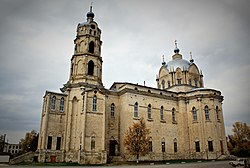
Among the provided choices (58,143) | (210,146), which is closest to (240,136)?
(210,146)

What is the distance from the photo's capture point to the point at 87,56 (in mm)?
39344

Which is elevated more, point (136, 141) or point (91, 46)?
point (91, 46)

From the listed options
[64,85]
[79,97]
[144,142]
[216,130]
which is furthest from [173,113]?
[64,85]

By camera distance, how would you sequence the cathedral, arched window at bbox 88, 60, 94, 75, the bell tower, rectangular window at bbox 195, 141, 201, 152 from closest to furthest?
the cathedral → the bell tower → arched window at bbox 88, 60, 94, 75 → rectangular window at bbox 195, 141, 201, 152

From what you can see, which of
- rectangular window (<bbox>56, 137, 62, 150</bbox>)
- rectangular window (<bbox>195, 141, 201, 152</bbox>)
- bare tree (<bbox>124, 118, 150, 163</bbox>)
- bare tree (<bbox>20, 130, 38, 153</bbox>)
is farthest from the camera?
bare tree (<bbox>20, 130, 38, 153</bbox>)

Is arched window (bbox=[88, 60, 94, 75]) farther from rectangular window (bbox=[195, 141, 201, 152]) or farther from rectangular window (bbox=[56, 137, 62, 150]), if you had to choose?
rectangular window (bbox=[195, 141, 201, 152])

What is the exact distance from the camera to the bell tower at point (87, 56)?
3853cm

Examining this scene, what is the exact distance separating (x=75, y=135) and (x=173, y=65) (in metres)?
27.7

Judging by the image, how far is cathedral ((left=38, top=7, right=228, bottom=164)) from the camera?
110 feet

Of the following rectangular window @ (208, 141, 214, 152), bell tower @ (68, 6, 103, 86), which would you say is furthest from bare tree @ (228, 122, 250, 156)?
bell tower @ (68, 6, 103, 86)

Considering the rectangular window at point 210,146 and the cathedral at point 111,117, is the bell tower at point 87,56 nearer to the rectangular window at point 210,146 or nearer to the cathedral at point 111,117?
the cathedral at point 111,117

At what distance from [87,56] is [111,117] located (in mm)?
11764

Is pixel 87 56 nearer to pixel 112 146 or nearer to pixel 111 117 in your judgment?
pixel 111 117

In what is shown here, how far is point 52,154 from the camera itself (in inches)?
1310
